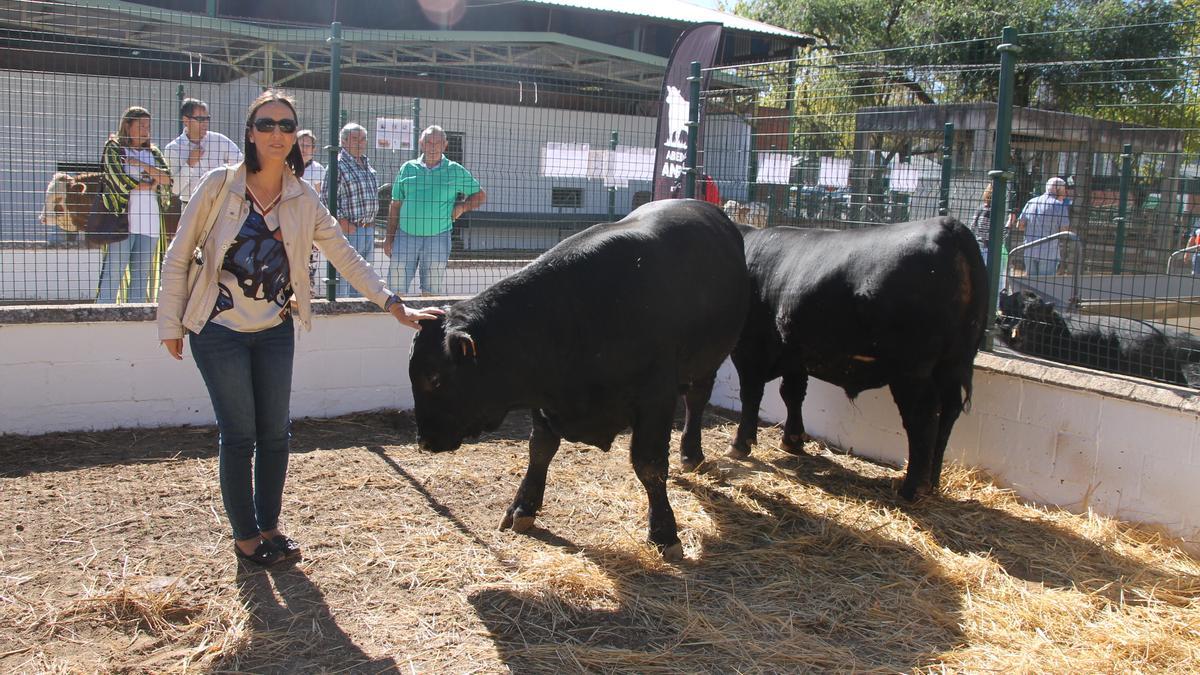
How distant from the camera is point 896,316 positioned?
5285 millimetres

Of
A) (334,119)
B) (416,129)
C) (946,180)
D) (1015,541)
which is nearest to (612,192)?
(416,129)

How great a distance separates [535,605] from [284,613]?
105 centimetres

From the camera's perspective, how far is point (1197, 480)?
476 centimetres

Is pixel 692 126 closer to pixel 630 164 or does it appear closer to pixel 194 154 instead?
pixel 630 164

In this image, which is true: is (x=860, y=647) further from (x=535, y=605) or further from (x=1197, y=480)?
(x=1197, y=480)

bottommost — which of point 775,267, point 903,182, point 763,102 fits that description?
point 775,267

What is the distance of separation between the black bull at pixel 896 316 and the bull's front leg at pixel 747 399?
247 millimetres

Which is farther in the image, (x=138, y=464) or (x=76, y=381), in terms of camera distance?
(x=76, y=381)

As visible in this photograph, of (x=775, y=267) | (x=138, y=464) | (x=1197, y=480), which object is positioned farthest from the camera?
(x=775, y=267)

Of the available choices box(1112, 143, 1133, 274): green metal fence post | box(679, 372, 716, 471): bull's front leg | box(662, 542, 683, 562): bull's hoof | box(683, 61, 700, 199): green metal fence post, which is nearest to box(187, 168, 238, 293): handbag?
box(662, 542, 683, 562): bull's hoof

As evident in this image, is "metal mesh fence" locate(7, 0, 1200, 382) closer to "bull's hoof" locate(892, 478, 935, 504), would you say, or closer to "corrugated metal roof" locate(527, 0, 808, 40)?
"bull's hoof" locate(892, 478, 935, 504)

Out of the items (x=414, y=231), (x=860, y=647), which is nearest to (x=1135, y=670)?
(x=860, y=647)

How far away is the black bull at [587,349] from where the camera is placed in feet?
13.7

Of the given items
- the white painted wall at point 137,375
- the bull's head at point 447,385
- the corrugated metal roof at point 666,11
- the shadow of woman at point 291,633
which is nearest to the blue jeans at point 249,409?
the shadow of woman at point 291,633
